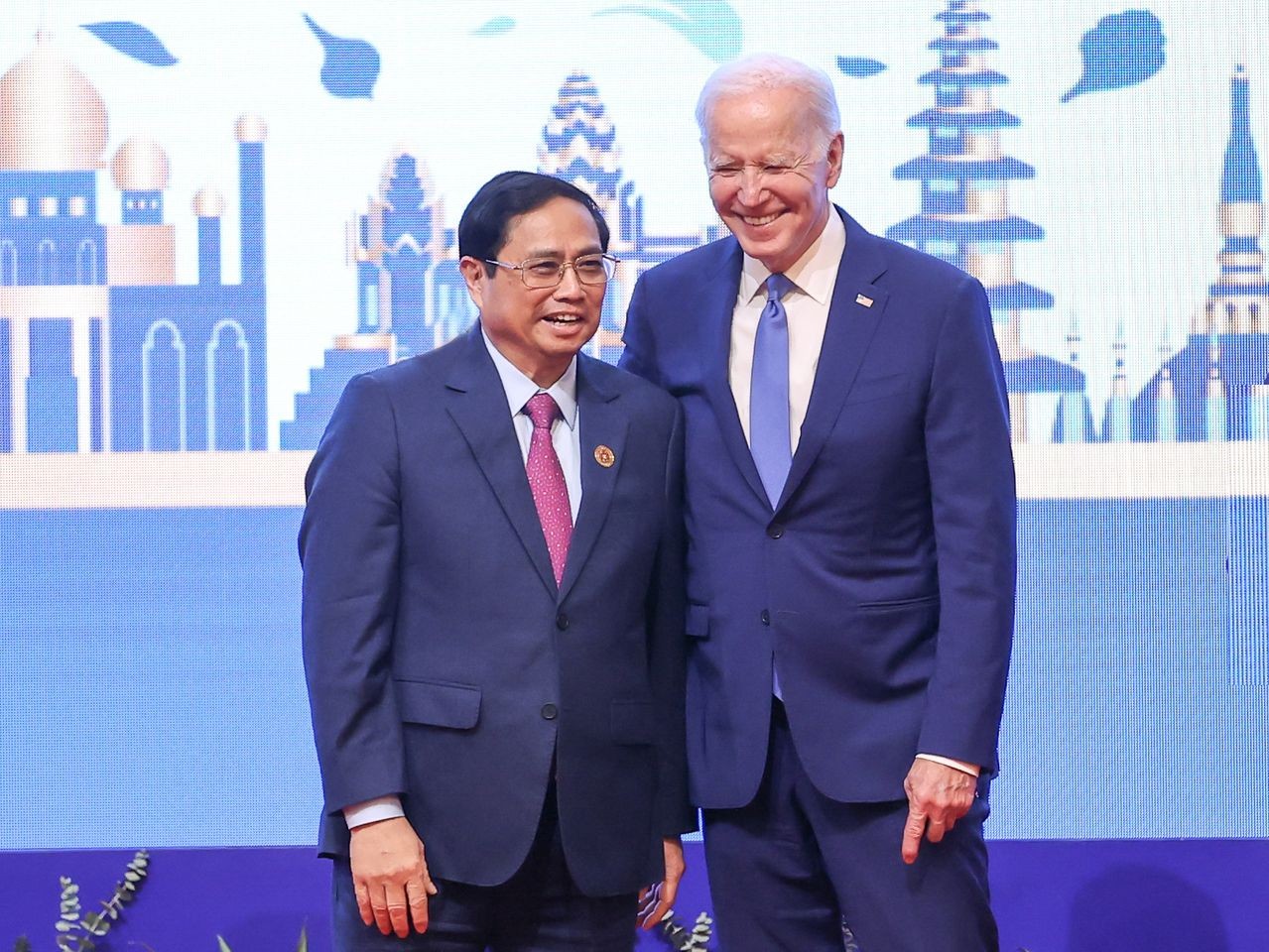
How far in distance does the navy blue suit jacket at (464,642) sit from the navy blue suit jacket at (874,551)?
16 centimetres

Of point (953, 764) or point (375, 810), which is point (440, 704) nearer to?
point (375, 810)

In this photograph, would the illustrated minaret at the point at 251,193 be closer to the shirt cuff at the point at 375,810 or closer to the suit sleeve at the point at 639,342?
the suit sleeve at the point at 639,342

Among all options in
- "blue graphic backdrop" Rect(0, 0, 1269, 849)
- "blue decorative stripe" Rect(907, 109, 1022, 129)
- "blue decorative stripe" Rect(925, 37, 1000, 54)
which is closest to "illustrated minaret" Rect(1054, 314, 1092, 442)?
"blue graphic backdrop" Rect(0, 0, 1269, 849)

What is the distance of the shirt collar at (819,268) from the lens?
2.06 m

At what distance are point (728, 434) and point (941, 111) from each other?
4.44ft

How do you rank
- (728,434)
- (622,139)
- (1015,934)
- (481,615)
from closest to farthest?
(481,615) → (728,434) → (1015,934) → (622,139)

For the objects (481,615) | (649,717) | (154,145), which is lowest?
(649,717)

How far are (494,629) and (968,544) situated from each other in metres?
0.60

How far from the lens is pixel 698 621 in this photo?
2.07 metres

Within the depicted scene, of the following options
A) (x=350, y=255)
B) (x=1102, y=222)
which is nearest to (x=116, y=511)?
(x=350, y=255)

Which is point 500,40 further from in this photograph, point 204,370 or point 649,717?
point 649,717

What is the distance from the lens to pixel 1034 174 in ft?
10.1

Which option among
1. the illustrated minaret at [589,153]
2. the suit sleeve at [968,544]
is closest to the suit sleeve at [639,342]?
the suit sleeve at [968,544]

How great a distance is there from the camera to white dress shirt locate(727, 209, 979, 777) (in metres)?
2.03
